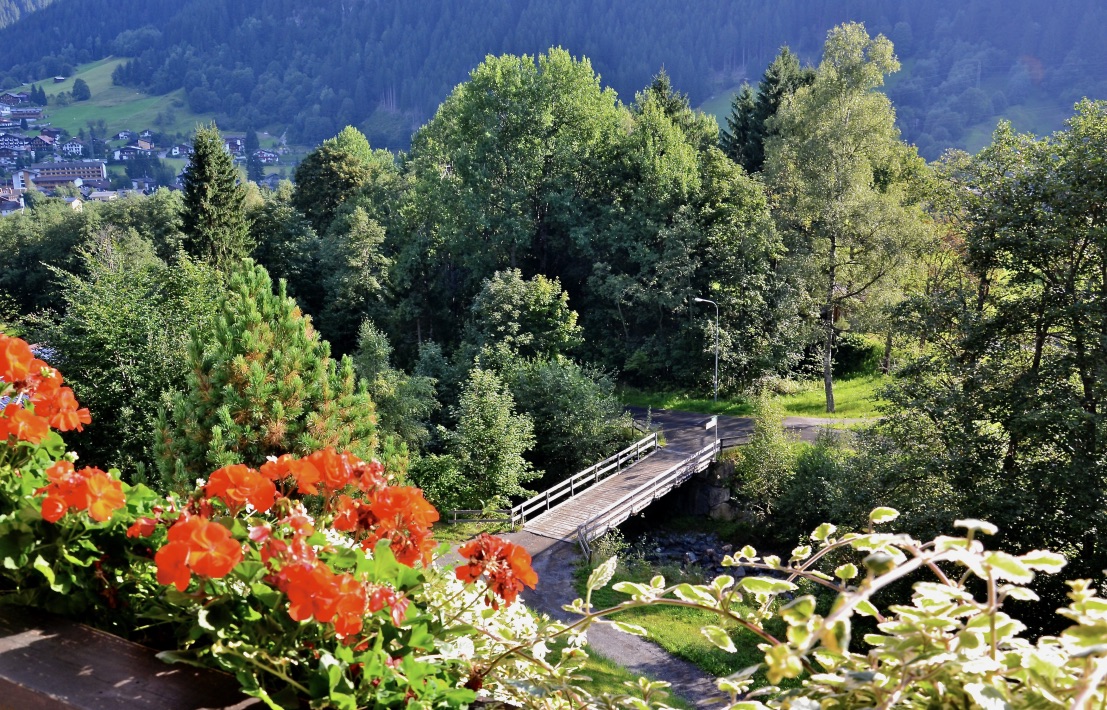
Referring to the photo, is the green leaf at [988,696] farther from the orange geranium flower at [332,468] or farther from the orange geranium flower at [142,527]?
the orange geranium flower at [142,527]

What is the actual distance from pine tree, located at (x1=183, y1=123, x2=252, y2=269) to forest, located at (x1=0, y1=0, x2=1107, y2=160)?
7990 centimetres

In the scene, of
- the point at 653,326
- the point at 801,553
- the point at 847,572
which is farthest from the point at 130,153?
the point at 847,572

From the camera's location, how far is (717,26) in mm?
147250

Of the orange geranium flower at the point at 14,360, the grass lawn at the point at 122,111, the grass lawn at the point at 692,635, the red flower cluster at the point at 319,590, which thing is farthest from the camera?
the grass lawn at the point at 122,111

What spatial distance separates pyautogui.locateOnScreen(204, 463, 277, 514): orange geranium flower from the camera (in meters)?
2.14

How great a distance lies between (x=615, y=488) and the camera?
798 inches

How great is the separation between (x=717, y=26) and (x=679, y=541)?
146 meters

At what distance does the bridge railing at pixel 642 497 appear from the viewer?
17.2m

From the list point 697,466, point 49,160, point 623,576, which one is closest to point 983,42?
point 697,466

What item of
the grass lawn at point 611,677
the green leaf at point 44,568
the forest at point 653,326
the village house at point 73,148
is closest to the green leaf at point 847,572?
the forest at point 653,326

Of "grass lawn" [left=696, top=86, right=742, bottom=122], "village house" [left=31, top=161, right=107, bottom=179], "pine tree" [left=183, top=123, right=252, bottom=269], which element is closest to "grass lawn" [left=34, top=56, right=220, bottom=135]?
"village house" [left=31, top=161, right=107, bottom=179]

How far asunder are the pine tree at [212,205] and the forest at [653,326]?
13 centimetres

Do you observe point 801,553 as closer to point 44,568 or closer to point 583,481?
point 44,568

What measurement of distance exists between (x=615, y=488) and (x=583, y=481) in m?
0.97
